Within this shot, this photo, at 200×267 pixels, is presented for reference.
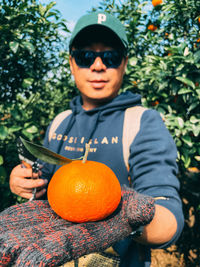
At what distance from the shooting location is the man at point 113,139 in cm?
103

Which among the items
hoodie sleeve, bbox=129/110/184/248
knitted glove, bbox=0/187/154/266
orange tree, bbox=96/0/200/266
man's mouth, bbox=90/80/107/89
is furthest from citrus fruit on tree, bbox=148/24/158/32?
knitted glove, bbox=0/187/154/266

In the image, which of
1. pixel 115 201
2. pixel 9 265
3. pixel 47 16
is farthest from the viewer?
pixel 47 16

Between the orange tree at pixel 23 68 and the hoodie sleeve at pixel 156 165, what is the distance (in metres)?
1.10

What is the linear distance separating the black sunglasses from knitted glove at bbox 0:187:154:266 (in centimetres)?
103

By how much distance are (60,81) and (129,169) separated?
1.99m

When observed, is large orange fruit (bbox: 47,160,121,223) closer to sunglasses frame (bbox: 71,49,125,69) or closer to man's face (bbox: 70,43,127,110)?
man's face (bbox: 70,43,127,110)

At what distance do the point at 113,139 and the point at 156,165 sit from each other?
0.35 m

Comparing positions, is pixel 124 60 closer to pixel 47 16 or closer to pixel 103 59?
pixel 103 59

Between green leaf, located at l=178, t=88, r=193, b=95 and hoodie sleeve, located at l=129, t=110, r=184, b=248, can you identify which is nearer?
hoodie sleeve, located at l=129, t=110, r=184, b=248

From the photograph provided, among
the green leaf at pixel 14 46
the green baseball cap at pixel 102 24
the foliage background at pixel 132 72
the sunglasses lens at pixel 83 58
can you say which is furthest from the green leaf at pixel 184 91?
the green leaf at pixel 14 46

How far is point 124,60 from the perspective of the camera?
65.9 inches

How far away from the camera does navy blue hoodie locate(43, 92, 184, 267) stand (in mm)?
1076

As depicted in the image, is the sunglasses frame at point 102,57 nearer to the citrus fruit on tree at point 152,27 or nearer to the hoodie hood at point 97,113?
the hoodie hood at point 97,113

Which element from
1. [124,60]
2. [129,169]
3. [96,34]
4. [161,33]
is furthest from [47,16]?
[129,169]
